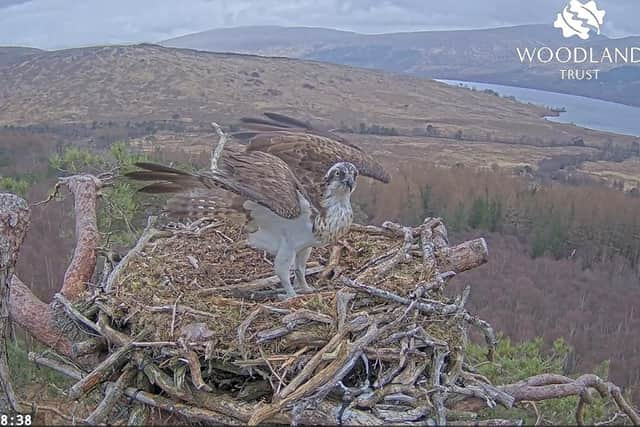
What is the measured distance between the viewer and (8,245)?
298cm

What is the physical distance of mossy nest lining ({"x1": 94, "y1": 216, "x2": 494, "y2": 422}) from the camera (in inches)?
132

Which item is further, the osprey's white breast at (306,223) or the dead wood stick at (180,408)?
the osprey's white breast at (306,223)

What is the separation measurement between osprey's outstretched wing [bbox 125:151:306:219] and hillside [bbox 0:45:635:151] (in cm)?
3947

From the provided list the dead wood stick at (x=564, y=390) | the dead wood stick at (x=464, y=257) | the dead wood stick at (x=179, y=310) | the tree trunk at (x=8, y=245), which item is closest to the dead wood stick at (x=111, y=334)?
the dead wood stick at (x=179, y=310)

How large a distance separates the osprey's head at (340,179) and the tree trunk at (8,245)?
1.89m

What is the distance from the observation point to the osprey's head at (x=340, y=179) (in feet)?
14.1

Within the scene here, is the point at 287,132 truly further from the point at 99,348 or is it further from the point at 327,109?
the point at 327,109

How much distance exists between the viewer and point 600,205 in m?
20.6

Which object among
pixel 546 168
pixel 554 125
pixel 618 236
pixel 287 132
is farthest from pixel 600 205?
pixel 554 125

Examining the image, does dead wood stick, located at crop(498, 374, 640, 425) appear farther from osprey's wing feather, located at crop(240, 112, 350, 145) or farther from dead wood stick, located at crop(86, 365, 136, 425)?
osprey's wing feather, located at crop(240, 112, 350, 145)

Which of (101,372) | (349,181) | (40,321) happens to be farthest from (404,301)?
(40,321)

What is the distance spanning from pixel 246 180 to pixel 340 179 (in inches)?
23.5

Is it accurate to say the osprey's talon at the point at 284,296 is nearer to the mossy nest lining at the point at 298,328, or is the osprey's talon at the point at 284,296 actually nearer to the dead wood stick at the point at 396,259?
the mossy nest lining at the point at 298,328

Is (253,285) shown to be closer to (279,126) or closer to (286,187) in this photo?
(286,187)
